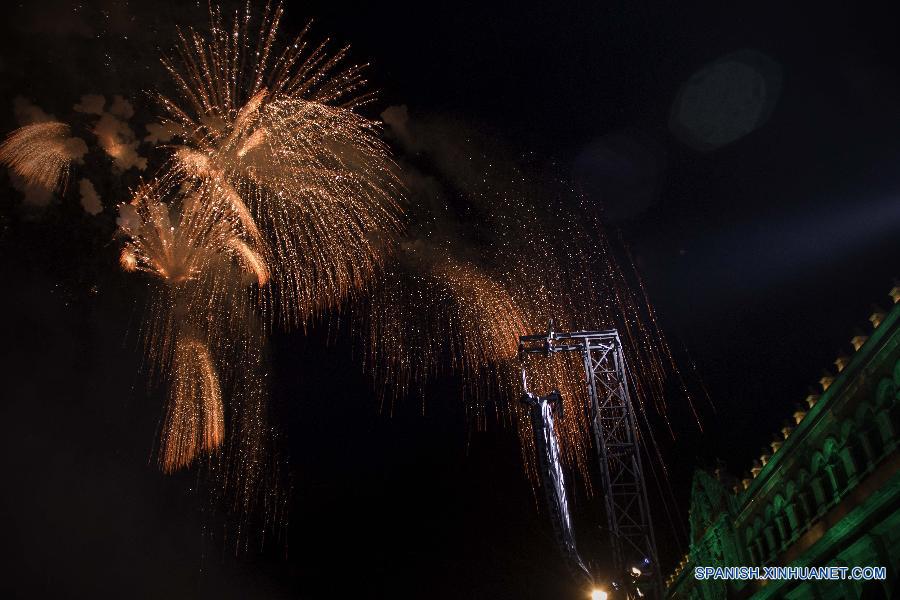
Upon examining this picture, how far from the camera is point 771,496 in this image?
78.0ft

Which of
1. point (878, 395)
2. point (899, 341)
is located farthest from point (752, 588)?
point (899, 341)

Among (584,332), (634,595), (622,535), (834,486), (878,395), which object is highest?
(584,332)

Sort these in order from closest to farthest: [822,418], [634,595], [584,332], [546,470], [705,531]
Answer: [634,595] → [546,470] → [584,332] → [822,418] → [705,531]

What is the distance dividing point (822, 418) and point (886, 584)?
178 inches

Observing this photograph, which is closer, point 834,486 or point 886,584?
point 886,584

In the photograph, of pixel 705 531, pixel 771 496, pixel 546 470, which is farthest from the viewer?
pixel 705 531

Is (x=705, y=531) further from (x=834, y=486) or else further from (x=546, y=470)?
(x=546, y=470)

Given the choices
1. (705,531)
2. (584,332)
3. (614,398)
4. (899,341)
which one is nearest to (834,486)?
(899,341)

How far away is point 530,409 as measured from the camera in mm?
17469

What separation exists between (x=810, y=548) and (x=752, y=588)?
5.91m

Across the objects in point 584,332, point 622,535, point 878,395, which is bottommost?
point 622,535

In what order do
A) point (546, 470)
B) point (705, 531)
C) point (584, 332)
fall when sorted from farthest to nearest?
point (705, 531) < point (584, 332) < point (546, 470)

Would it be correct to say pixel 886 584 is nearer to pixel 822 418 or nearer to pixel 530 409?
pixel 822 418

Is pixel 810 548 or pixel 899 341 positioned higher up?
pixel 899 341
